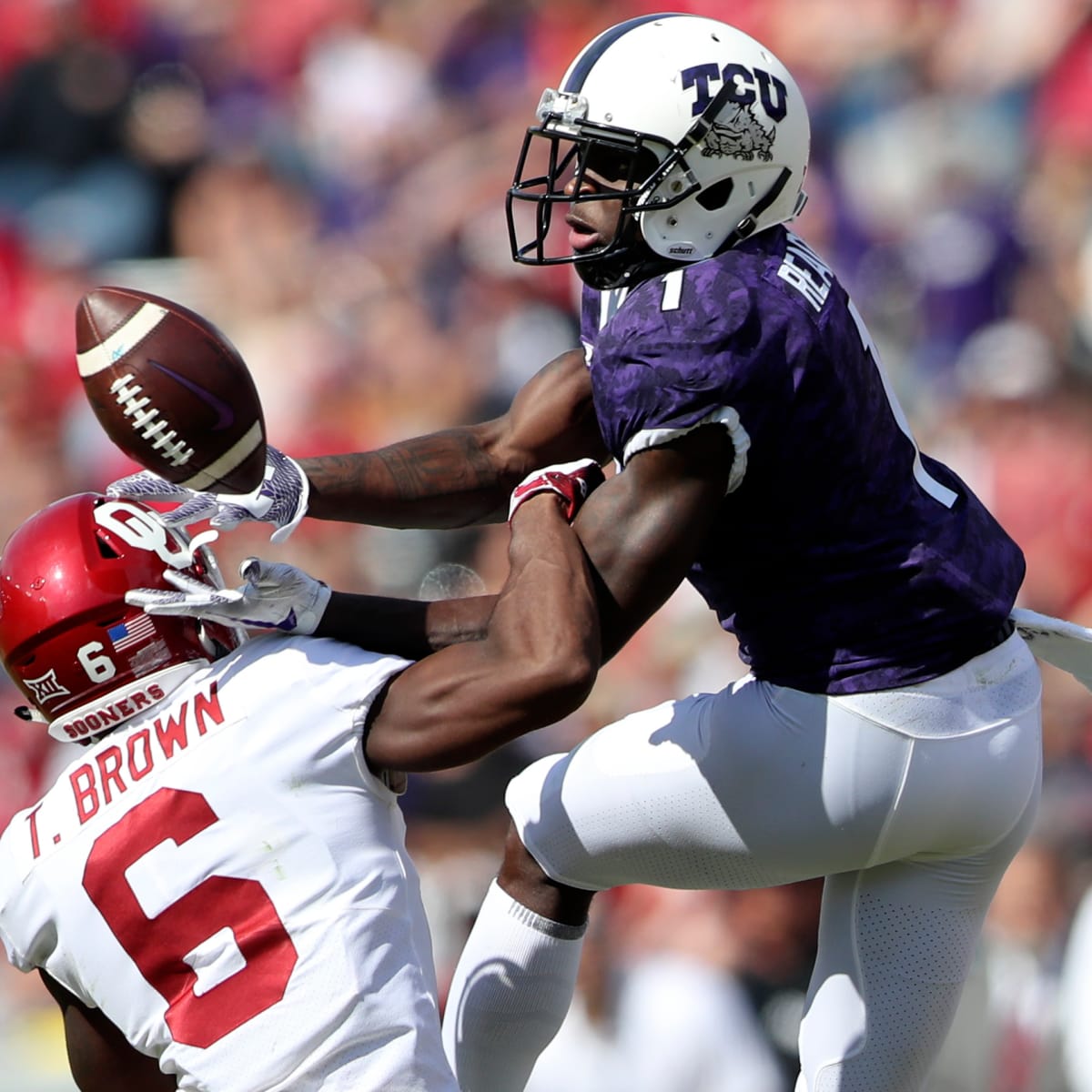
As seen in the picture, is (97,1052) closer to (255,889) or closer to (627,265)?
(255,889)

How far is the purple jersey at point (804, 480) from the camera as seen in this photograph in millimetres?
2039

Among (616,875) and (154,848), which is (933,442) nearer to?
(616,875)

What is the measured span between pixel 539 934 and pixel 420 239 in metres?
3.31

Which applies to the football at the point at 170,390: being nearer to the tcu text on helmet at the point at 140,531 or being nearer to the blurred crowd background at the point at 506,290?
the tcu text on helmet at the point at 140,531

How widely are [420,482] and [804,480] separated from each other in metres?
0.85

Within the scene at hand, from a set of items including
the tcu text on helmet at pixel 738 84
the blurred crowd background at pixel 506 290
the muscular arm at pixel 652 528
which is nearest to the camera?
the muscular arm at pixel 652 528

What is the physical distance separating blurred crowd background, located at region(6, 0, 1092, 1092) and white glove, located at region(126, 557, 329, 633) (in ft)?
7.54

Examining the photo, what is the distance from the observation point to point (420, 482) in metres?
2.80

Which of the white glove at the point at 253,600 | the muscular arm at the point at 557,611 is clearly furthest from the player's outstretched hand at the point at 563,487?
the white glove at the point at 253,600

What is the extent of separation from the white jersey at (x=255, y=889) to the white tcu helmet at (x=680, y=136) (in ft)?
2.43

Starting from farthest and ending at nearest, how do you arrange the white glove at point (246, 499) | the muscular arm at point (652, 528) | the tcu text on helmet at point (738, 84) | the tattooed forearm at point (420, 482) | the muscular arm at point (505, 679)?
the tattooed forearm at point (420, 482), the white glove at point (246, 499), the tcu text on helmet at point (738, 84), the muscular arm at point (652, 528), the muscular arm at point (505, 679)

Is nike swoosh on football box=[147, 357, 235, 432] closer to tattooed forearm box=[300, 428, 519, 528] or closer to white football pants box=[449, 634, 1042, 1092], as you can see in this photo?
tattooed forearm box=[300, 428, 519, 528]

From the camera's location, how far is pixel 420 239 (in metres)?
5.31

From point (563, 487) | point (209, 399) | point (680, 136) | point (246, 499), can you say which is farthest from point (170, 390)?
point (680, 136)
